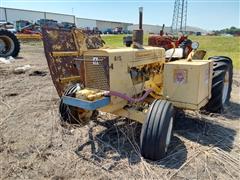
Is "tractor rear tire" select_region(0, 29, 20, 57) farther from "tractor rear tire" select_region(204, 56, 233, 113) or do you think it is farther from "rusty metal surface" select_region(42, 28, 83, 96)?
"tractor rear tire" select_region(204, 56, 233, 113)

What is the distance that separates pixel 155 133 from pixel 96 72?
1.09 m

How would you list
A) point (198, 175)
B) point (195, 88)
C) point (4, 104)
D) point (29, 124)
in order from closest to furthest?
point (198, 175)
point (195, 88)
point (29, 124)
point (4, 104)

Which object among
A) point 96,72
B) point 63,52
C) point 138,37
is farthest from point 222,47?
point 96,72

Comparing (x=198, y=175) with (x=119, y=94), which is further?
(x=119, y=94)

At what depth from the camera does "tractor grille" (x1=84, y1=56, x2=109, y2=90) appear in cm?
344

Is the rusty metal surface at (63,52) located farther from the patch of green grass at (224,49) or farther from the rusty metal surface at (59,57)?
the patch of green grass at (224,49)

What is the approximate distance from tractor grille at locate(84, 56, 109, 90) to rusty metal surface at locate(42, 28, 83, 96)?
3.89ft

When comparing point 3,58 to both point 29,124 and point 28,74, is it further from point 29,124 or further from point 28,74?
point 29,124

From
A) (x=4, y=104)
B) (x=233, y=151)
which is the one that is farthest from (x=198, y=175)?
(x=4, y=104)

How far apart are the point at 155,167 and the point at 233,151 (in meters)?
1.25

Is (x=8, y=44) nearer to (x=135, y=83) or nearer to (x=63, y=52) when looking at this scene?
(x=63, y=52)

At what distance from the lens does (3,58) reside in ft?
36.2

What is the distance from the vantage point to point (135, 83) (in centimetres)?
401

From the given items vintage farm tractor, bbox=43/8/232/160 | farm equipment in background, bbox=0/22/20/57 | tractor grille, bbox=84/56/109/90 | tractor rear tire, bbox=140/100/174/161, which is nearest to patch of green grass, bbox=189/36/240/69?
vintage farm tractor, bbox=43/8/232/160
